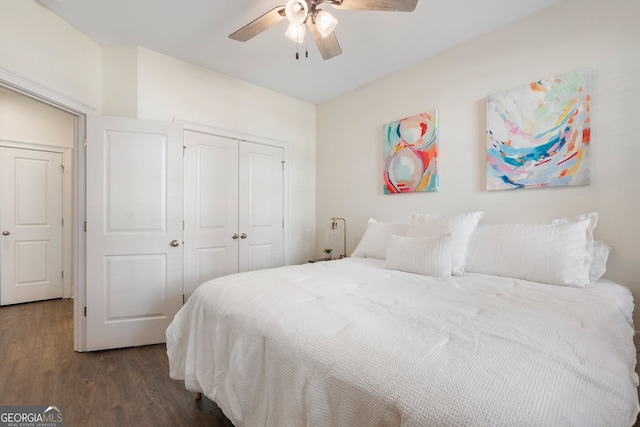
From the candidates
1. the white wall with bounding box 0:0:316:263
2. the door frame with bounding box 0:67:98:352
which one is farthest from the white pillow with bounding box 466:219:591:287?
the door frame with bounding box 0:67:98:352

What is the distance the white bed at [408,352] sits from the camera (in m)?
0.67

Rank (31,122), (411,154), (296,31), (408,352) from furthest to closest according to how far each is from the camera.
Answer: (31,122), (411,154), (296,31), (408,352)

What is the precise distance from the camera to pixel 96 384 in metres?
1.95

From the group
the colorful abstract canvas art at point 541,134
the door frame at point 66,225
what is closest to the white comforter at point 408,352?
the colorful abstract canvas art at point 541,134

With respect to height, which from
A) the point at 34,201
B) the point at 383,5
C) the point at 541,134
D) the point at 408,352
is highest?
the point at 383,5

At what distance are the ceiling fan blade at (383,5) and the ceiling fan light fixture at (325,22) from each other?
0.30 feet

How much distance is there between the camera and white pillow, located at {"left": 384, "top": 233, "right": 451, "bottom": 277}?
1896 millimetres

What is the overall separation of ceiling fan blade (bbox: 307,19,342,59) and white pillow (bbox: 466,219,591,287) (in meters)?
1.69

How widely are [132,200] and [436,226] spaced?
2603mm

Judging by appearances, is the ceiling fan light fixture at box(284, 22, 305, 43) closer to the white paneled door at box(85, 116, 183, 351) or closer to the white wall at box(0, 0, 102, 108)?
the white paneled door at box(85, 116, 183, 351)

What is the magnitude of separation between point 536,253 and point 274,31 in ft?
8.31

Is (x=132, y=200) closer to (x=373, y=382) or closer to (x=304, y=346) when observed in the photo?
(x=304, y=346)

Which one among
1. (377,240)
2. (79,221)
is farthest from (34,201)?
(377,240)

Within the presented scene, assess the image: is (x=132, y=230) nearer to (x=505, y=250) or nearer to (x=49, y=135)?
(x=49, y=135)
